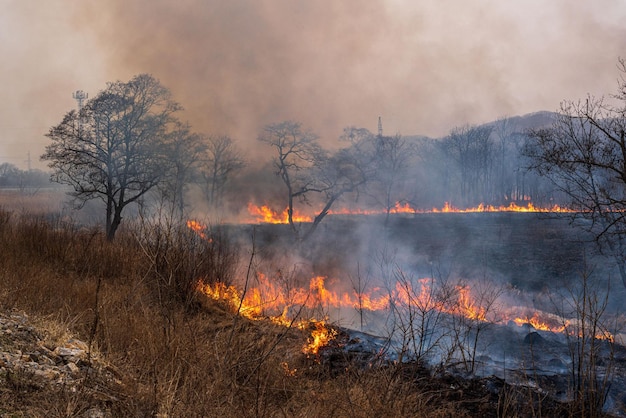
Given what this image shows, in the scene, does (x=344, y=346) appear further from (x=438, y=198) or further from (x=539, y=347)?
(x=438, y=198)

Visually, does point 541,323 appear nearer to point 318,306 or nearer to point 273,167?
point 318,306

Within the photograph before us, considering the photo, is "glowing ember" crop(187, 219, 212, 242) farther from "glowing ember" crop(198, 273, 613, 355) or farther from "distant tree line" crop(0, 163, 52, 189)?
"distant tree line" crop(0, 163, 52, 189)

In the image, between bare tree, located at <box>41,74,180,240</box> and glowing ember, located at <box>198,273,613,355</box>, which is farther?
bare tree, located at <box>41,74,180,240</box>

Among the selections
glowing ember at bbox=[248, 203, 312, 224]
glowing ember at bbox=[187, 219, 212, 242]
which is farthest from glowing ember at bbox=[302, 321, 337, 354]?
glowing ember at bbox=[248, 203, 312, 224]

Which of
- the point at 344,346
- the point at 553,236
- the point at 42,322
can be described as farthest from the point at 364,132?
the point at 42,322

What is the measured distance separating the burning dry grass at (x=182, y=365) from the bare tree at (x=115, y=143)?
29.0 ft

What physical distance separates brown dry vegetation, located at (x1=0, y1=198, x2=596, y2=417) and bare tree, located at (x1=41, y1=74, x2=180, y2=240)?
8.65 m

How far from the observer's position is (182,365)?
465cm

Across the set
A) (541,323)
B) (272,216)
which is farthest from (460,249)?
(272,216)

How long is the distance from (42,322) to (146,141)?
15147 millimetres

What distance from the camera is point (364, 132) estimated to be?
95.0 ft

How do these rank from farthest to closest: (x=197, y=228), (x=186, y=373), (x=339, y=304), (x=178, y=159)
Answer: (x=178, y=159) → (x=339, y=304) → (x=197, y=228) → (x=186, y=373)

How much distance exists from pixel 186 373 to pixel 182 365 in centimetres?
29

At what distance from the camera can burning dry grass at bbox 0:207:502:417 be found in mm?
3660
